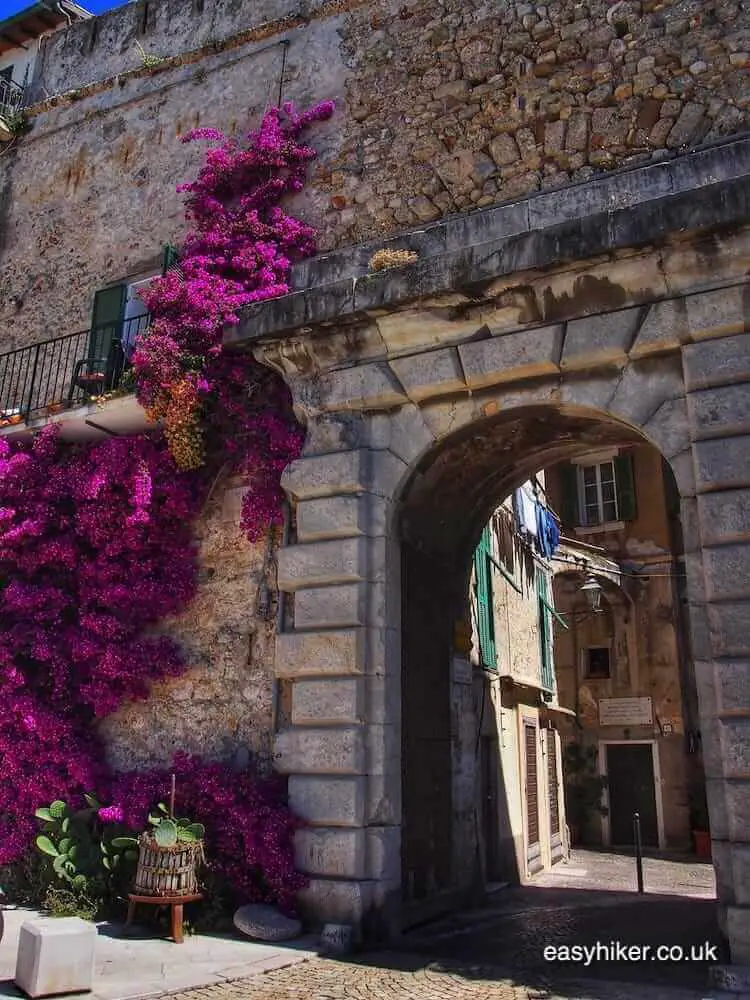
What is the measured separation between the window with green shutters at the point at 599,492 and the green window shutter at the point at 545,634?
4.00 m

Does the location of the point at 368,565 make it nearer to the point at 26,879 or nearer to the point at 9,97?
the point at 26,879

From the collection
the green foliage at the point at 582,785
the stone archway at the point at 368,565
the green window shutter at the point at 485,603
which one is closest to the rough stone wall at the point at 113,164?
the stone archway at the point at 368,565

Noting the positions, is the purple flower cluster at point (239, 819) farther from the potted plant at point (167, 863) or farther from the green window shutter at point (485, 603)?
the green window shutter at point (485, 603)

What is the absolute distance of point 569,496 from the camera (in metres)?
19.3

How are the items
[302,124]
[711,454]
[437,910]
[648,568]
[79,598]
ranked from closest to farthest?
1. [711,454]
2. [437,910]
3. [79,598]
4. [302,124]
5. [648,568]

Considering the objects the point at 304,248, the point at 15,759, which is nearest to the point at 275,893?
the point at 15,759

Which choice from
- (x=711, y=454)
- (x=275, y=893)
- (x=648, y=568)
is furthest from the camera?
(x=648, y=568)

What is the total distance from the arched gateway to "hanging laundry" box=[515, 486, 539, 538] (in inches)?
187

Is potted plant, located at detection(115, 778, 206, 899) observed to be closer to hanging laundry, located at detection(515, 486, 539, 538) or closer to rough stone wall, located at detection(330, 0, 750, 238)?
rough stone wall, located at detection(330, 0, 750, 238)

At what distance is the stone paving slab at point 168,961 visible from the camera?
16.0 ft

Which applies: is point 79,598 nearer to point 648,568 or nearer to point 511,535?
point 511,535

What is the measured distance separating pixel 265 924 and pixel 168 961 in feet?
2.77

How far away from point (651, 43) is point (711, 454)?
160 inches

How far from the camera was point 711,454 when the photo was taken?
19.4 feet
